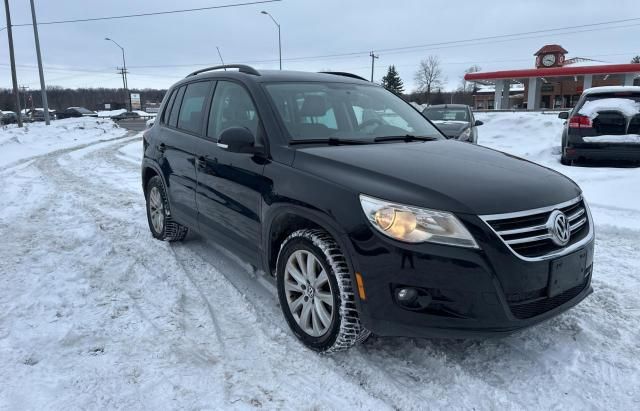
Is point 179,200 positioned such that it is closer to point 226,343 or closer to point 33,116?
point 226,343

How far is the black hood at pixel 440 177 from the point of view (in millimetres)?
2484

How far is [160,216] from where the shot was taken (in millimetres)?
5230

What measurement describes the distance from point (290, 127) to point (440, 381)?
76.7 inches

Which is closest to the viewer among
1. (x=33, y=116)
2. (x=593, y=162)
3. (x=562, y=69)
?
(x=593, y=162)

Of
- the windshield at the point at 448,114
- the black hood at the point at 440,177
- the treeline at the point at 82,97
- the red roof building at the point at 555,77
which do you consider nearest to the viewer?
the black hood at the point at 440,177

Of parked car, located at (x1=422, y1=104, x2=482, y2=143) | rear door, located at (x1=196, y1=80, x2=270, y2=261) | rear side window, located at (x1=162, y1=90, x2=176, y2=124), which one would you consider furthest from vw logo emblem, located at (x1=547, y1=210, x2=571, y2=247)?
parked car, located at (x1=422, y1=104, x2=482, y2=143)

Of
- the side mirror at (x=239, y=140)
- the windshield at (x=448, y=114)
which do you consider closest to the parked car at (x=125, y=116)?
the windshield at (x=448, y=114)

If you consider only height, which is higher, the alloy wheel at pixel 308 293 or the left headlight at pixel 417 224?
the left headlight at pixel 417 224

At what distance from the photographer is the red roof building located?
123ft

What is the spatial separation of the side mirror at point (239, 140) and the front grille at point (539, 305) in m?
1.95

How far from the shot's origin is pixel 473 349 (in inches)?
117

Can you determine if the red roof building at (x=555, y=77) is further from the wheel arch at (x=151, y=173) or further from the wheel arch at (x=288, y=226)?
the wheel arch at (x=288, y=226)

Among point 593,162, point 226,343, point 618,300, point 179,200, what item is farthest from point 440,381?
point 593,162

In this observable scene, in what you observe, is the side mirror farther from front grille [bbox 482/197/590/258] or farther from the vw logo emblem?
the vw logo emblem
